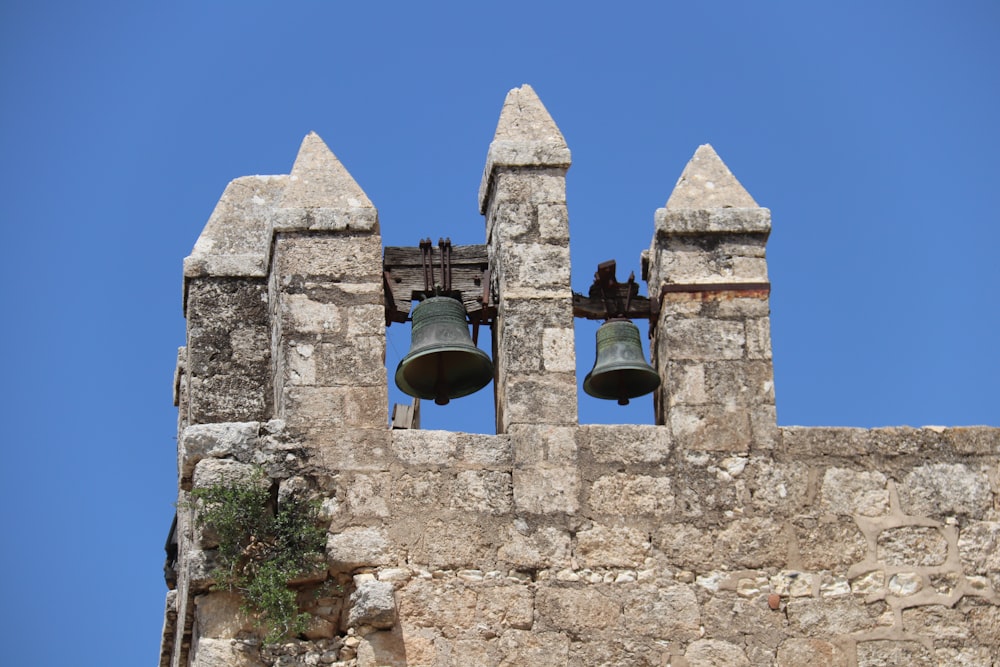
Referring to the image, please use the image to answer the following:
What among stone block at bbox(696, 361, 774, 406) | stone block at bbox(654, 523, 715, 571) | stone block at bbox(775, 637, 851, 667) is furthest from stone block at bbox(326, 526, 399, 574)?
stone block at bbox(775, 637, 851, 667)

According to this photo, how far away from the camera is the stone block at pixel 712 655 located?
9.63m

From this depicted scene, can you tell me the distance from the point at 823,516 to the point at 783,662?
2.40 feet

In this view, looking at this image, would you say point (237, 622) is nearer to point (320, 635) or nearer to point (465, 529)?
point (320, 635)

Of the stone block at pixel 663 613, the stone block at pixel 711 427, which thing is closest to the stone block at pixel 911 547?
the stone block at pixel 711 427

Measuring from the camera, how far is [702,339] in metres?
10.3

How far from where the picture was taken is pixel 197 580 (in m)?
9.54

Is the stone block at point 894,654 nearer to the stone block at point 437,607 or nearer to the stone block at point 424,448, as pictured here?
the stone block at point 437,607

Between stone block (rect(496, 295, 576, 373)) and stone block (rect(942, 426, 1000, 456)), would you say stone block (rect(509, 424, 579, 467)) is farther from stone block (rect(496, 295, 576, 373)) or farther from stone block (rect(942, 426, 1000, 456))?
stone block (rect(942, 426, 1000, 456))

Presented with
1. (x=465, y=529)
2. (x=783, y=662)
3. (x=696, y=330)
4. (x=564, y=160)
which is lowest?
(x=783, y=662)

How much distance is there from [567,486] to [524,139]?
1771 millimetres

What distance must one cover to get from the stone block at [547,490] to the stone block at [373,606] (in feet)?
2.39

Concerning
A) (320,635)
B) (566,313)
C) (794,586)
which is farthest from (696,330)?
(320,635)

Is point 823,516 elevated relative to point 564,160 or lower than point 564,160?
lower

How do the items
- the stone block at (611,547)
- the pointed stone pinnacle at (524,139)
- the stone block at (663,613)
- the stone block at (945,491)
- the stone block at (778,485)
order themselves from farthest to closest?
the pointed stone pinnacle at (524,139)
the stone block at (945,491)
the stone block at (778,485)
the stone block at (611,547)
the stone block at (663,613)
